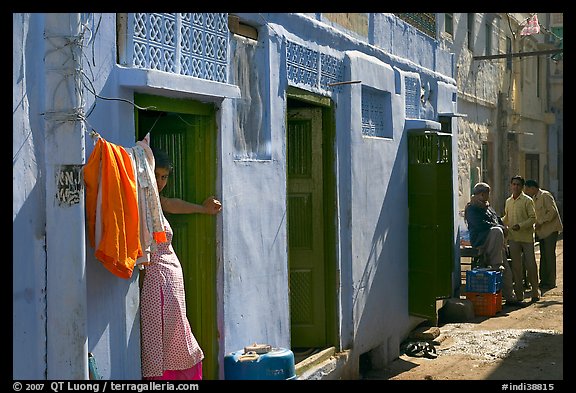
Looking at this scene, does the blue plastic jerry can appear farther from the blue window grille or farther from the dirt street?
the blue window grille

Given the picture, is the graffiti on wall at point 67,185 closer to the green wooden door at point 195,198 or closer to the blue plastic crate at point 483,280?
the green wooden door at point 195,198

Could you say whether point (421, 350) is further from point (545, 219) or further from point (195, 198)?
point (545, 219)

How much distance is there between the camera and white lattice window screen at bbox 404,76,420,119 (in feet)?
33.3

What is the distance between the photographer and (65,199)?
427 centimetres

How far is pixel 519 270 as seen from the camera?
12.3 metres

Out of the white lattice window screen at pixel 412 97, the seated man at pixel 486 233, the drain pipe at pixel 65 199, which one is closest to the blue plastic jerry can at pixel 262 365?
the drain pipe at pixel 65 199

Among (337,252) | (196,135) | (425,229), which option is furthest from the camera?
(425,229)

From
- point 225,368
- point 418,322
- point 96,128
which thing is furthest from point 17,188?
point 418,322

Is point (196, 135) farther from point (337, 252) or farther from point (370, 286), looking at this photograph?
point (370, 286)

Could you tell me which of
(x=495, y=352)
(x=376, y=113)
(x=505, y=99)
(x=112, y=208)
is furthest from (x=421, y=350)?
(x=505, y=99)

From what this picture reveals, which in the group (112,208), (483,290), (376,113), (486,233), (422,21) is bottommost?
(483,290)

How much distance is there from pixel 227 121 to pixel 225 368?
1.68m

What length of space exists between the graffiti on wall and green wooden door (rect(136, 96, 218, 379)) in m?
1.58

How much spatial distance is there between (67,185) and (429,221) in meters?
6.09
